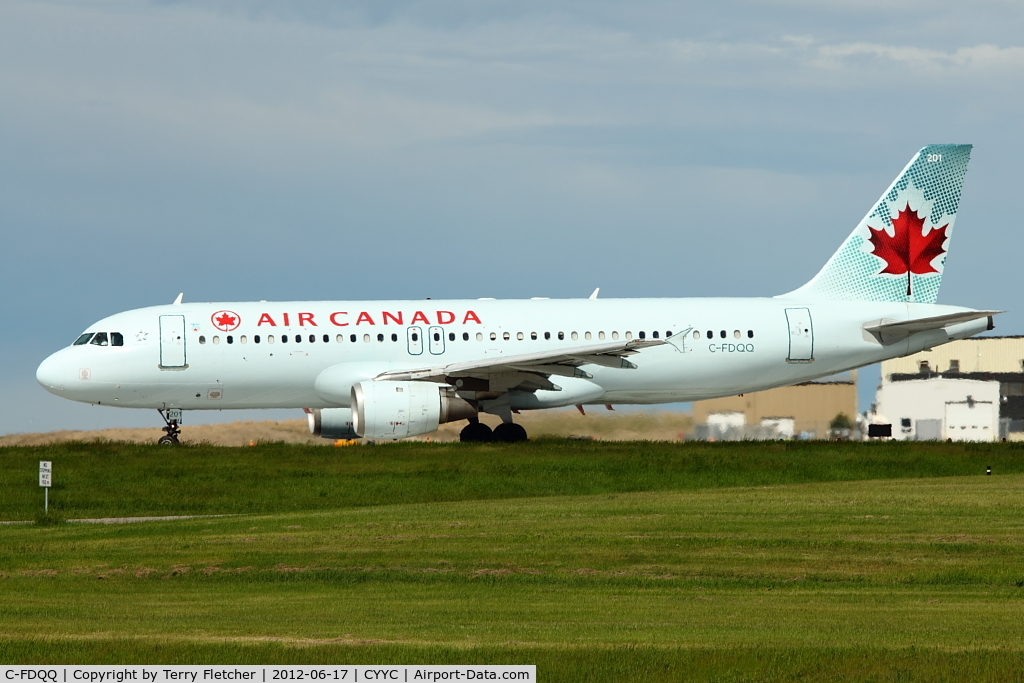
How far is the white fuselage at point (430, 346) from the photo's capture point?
36.2 metres

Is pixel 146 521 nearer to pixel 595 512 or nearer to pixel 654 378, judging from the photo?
pixel 595 512

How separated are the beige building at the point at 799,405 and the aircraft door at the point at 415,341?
8.95 meters

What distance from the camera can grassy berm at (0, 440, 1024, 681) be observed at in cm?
1341

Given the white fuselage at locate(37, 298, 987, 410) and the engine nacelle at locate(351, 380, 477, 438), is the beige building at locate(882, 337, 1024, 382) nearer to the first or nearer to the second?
the white fuselage at locate(37, 298, 987, 410)

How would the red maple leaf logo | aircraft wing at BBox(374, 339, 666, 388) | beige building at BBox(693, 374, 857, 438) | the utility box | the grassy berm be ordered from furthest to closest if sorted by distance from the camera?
the utility box → beige building at BBox(693, 374, 857, 438) → the red maple leaf logo → aircraft wing at BBox(374, 339, 666, 388) → the grassy berm

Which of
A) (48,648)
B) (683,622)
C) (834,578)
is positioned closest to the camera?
(48,648)

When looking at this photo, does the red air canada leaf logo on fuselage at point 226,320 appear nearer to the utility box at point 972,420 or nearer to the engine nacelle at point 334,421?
the engine nacelle at point 334,421

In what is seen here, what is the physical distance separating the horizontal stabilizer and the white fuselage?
25 centimetres

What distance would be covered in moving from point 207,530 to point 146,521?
2294 mm

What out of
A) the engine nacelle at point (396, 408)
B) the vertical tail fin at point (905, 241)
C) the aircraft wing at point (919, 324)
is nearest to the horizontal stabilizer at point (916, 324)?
the aircraft wing at point (919, 324)

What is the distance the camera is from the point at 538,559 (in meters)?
20.2

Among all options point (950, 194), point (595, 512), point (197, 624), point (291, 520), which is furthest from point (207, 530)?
point (950, 194)

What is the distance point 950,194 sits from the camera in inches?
1582

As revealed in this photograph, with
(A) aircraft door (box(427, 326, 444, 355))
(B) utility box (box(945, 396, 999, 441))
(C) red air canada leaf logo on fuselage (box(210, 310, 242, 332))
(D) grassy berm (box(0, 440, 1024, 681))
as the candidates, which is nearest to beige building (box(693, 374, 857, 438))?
(D) grassy berm (box(0, 440, 1024, 681))
